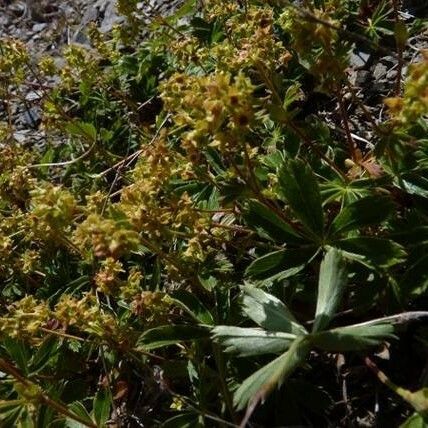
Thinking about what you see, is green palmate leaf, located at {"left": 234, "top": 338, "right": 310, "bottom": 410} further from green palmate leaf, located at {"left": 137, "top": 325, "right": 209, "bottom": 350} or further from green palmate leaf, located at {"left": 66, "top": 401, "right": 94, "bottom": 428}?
green palmate leaf, located at {"left": 66, "top": 401, "right": 94, "bottom": 428}

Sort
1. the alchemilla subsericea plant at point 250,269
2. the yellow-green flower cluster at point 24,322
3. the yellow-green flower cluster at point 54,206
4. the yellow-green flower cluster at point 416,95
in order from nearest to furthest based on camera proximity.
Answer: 1. the yellow-green flower cluster at point 416,95
2. the alchemilla subsericea plant at point 250,269
3. the yellow-green flower cluster at point 54,206
4. the yellow-green flower cluster at point 24,322

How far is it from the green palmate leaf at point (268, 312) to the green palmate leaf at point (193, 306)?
248 mm

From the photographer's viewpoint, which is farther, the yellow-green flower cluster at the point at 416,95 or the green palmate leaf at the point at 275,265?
the green palmate leaf at the point at 275,265

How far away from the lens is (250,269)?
2033mm

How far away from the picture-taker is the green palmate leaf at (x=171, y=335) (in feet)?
7.09

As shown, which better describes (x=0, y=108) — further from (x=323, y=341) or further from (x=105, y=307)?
(x=323, y=341)

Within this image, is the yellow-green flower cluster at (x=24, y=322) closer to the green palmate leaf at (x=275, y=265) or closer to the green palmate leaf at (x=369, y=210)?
the green palmate leaf at (x=275, y=265)

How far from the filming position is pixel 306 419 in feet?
6.79

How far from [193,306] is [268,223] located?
A: 401mm

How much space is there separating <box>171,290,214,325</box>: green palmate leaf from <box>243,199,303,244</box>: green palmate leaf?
339 mm

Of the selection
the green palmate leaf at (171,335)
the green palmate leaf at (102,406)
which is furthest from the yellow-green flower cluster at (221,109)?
the green palmate leaf at (102,406)

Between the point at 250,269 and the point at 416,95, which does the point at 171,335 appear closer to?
the point at 250,269

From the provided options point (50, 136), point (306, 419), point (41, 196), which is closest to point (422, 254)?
point (306, 419)

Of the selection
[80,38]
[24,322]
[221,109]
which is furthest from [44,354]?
[80,38]
